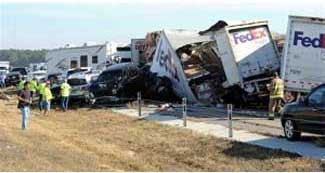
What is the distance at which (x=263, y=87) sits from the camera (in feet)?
90.9

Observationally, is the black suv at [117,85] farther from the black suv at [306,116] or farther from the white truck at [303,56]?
the black suv at [306,116]

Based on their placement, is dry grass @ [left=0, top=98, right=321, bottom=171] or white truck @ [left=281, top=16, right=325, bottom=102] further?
white truck @ [left=281, top=16, right=325, bottom=102]

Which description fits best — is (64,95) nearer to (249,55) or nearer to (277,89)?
(249,55)

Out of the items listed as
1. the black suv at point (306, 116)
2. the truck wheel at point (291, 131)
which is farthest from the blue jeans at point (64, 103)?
the truck wheel at point (291, 131)

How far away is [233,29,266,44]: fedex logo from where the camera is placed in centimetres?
2725

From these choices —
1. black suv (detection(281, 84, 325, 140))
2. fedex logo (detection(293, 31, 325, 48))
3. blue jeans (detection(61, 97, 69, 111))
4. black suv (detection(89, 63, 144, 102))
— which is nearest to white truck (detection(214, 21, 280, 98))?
fedex logo (detection(293, 31, 325, 48))

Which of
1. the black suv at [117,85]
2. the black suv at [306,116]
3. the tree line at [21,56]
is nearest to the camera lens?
the black suv at [306,116]

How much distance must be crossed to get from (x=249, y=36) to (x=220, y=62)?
328cm

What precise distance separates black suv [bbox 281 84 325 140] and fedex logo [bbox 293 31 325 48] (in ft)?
23.9

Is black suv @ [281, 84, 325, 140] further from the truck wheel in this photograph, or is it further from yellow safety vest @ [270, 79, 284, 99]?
yellow safety vest @ [270, 79, 284, 99]

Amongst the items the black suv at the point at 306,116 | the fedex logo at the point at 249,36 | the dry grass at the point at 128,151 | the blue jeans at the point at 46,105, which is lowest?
the dry grass at the point at 128,151

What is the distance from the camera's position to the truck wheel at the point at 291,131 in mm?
17016

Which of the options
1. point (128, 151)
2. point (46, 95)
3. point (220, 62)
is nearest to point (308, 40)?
point (220, 62)

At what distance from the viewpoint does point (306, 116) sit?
53.5 ft
